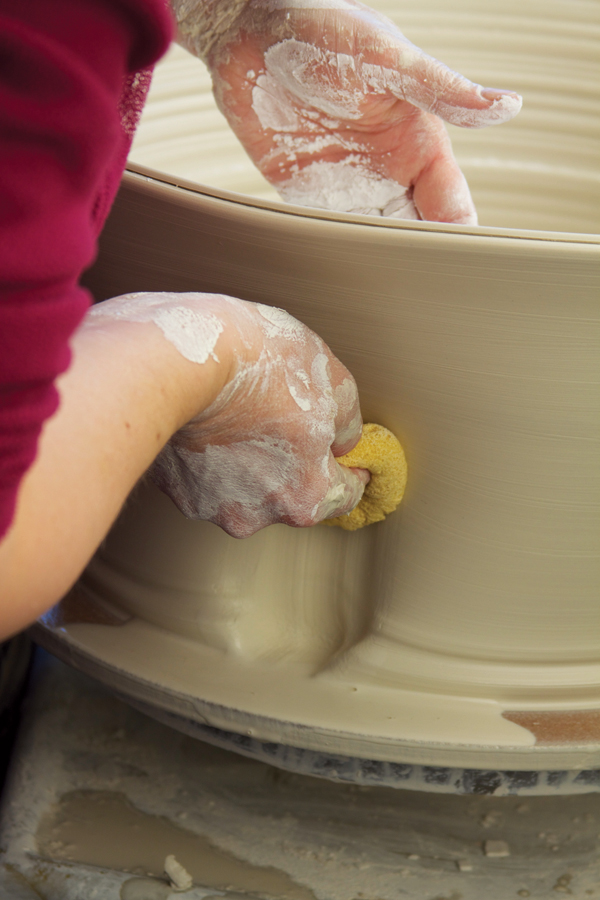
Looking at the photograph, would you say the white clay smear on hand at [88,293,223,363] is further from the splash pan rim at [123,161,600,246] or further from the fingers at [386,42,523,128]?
the fingers at [386,42,523,128]

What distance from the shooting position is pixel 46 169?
0.31 metres

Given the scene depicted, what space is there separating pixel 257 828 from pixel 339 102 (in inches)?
29.6

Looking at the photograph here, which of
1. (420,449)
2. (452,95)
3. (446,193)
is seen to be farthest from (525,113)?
(420,449)

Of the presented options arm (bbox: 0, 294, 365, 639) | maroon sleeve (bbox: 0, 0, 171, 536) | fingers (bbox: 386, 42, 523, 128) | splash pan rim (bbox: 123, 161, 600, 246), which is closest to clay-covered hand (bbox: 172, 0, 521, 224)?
fingers (bbox: 386, 42, 523, 128)

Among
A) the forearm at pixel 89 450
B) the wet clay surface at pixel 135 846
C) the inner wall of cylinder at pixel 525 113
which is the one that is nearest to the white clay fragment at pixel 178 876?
the wet clay surface at pixel 135 846

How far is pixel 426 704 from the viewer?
65 centimetres

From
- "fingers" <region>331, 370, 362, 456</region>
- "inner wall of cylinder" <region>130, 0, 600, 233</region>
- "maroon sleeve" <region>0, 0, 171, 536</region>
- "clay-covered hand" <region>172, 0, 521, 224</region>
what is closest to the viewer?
"maroon sleeve" <region>0, 0, 171, 536</region>

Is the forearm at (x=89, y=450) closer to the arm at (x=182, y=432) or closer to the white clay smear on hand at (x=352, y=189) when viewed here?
the arm at (x=182, y=432)

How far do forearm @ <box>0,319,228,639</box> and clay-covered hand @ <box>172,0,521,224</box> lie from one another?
0.37 meters

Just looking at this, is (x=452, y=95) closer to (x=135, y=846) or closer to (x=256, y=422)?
(x=256, y=422)

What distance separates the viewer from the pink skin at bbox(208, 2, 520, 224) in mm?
657

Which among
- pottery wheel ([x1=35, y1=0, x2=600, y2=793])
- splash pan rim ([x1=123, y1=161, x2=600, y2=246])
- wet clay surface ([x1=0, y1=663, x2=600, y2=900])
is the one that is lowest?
wet clay surface ([x1=0, y1=663, x2=600, y2=900])

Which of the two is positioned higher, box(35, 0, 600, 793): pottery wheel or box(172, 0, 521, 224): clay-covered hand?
box(172, 0, 521, 224): clay-covered hand

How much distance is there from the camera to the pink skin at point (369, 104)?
657mm
